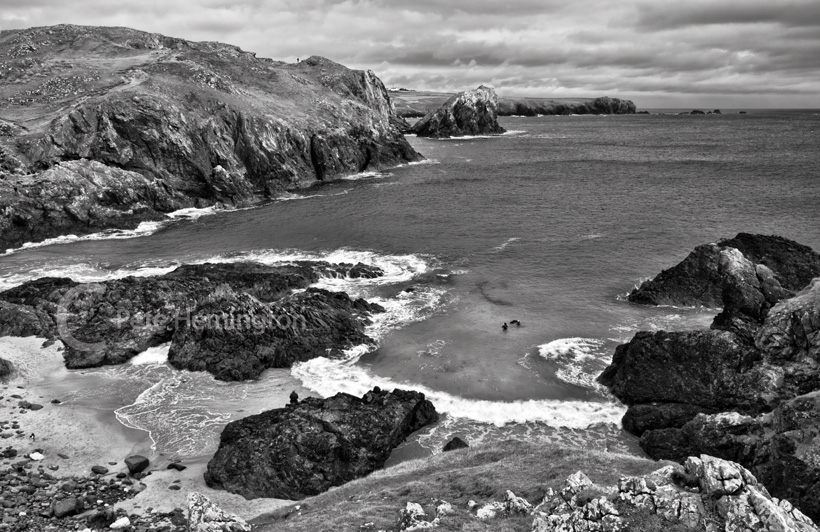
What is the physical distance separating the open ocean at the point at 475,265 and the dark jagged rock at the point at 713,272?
1.81 meters

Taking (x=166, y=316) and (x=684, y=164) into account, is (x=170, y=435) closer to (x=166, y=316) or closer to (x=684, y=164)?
(x=166, y=316)

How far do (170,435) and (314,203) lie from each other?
6077 cm

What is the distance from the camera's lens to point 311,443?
89.5 feet

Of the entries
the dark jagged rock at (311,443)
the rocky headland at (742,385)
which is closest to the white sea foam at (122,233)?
the dark jagged rock at (311,443)

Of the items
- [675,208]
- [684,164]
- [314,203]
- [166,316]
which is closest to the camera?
[166,316]

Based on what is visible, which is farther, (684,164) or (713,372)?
Answer: (684,164)

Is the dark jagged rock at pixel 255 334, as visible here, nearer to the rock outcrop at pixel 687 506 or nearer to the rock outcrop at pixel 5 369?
the rock outcrop at pixel 5 369

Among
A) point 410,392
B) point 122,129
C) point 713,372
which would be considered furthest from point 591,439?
point 122,129

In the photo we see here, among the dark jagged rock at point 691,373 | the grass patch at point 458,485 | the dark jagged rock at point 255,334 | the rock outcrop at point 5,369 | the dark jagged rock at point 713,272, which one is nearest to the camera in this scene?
the grass patch at point 458,485

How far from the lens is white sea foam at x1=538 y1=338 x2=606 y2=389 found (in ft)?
118

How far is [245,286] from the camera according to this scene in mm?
47188

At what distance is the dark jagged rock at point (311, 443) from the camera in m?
25.6

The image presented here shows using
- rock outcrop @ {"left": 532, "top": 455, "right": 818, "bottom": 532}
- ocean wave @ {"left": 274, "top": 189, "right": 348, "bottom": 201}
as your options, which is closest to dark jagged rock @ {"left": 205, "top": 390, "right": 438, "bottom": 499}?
rock outcrop @ {"left": 532, "top": 455, "right": 818, "bottom": 532}

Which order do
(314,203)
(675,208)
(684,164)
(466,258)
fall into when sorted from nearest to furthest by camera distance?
(466,258), (675,208), (314,203), (684,164)
